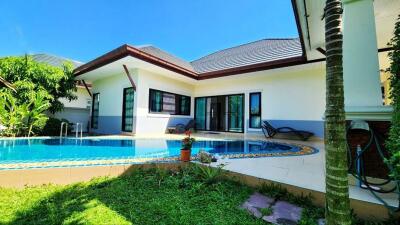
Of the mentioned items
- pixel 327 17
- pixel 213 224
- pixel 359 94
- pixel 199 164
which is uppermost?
pixel 327 17

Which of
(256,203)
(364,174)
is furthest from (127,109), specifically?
(364,174)

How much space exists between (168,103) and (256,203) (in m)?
9.94

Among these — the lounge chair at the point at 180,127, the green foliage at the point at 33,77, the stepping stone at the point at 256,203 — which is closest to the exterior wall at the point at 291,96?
the lounge chair at the point at 180,127

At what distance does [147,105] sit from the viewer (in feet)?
35.5

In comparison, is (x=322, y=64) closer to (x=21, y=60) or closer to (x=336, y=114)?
(x=336, y=114)

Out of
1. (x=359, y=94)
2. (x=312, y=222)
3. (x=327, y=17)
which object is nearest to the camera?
(x=327, y=17)

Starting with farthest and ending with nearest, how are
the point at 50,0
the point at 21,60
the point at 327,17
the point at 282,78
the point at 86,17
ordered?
the point at 86,17
the point at 50,0
the point at 282,78
the point at 21,60
the point at 327,17

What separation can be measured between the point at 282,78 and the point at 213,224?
32.8 ft

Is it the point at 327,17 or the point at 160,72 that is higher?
the point at 160,72

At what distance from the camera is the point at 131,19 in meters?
19.1

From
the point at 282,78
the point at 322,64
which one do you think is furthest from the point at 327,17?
the point at 282,78

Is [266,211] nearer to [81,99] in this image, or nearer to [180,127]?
[180,127]

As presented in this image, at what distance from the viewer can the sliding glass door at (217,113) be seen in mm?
13062

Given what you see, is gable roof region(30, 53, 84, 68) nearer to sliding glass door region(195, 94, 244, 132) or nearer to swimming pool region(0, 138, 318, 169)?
sliding glass door region(195, 94, 244, 132)
